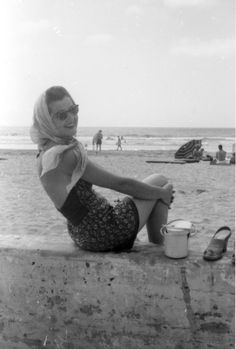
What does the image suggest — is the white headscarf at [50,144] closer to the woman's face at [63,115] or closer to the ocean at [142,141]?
the woman's face at [63,115]

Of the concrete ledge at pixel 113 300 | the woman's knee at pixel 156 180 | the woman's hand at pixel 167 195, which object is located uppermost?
the woman's knee at pixel 156 180

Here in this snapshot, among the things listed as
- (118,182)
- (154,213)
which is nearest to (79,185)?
(118,182)

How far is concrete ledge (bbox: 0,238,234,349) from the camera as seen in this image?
2346 millimetres

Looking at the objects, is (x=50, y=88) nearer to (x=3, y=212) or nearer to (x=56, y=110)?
(x=56, y=110)

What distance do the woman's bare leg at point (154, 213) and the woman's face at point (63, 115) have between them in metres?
0.55

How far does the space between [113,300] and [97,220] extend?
443 millimetres

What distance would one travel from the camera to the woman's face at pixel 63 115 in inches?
95.7

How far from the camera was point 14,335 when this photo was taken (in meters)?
2.62

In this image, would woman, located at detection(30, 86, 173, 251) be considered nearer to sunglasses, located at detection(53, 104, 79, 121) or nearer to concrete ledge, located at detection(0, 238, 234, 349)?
sunglasses, located at detection(53, 104, 79, 121)

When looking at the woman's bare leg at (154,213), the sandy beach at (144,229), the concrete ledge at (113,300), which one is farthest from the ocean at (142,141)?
the concrete ledge at (113,300)

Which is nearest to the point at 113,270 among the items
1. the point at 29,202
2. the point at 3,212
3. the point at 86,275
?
the point at 86,275

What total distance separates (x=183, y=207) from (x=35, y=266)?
451 cm

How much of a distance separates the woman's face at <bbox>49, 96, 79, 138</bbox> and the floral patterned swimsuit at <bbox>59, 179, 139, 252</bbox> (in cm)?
28

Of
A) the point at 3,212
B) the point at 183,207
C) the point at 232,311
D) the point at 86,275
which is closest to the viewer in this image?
the point at 232,311
